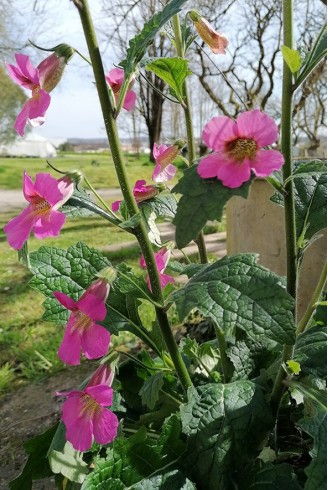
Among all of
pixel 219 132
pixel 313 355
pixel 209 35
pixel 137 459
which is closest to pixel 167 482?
pixel 137 459

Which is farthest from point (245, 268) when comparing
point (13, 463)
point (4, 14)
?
point (4, 14)

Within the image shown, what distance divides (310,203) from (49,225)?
1.23ft

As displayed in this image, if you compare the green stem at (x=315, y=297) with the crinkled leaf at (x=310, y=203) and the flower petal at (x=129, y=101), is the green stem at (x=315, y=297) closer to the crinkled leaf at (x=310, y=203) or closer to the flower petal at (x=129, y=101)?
the crinkled leaf at (x=310, y=203)

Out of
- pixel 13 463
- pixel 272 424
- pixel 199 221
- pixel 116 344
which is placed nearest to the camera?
pixel 199 221

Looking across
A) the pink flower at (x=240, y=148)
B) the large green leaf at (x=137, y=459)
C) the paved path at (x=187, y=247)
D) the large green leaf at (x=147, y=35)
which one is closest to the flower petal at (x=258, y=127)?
the pink flower at (x=240, y=148)

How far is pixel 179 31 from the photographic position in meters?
0.75

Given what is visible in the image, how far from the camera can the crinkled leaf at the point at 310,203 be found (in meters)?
0.70

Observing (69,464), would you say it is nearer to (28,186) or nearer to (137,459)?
(137,459)

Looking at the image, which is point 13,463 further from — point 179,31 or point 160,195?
point 179,31

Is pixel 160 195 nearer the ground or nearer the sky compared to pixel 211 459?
nearer the sky

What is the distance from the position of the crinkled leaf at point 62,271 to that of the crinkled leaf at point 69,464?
217 millimetres

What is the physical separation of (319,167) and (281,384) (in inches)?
A: 12.5

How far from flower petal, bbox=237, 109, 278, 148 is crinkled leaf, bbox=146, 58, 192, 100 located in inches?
7.1

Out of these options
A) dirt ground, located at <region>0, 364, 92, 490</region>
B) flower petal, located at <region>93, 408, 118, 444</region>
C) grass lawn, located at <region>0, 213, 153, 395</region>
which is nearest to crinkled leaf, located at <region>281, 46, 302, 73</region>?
flower petal, located at <region>93, 408, 118, 444</region>
